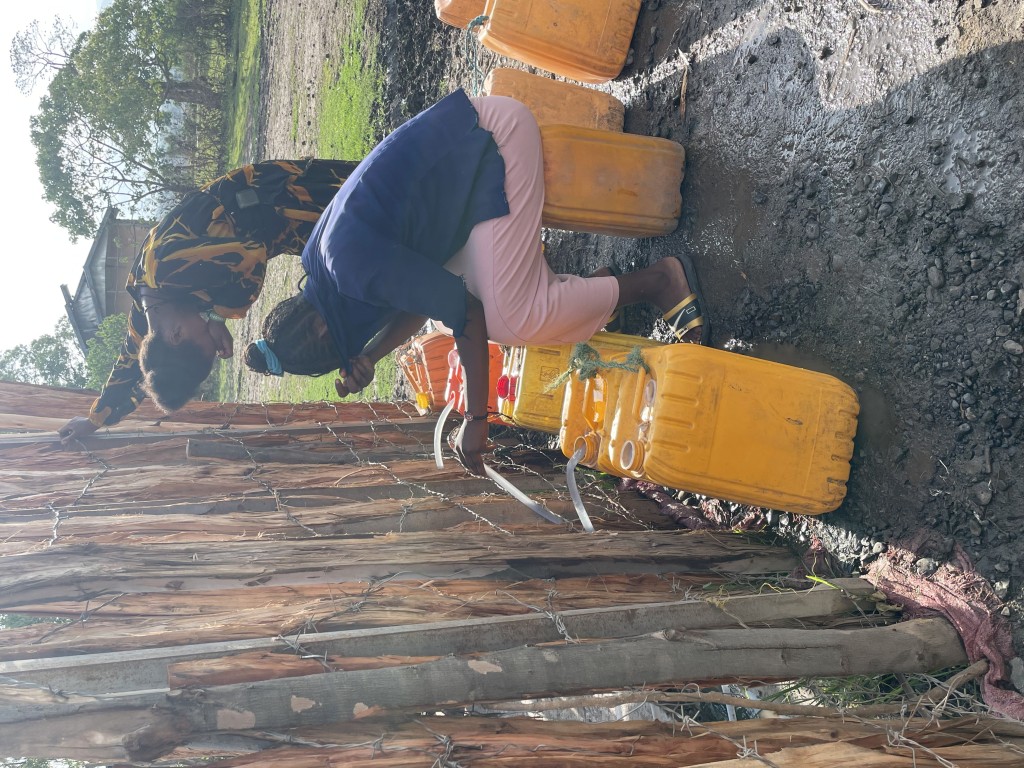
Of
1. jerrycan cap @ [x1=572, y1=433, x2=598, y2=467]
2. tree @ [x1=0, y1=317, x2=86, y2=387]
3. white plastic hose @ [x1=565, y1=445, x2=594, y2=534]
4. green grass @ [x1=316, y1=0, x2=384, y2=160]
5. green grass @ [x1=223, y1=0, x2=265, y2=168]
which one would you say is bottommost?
tree @ [x1=0, y1=317, x2=86, y2=387]

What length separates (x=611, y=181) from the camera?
10.8ft

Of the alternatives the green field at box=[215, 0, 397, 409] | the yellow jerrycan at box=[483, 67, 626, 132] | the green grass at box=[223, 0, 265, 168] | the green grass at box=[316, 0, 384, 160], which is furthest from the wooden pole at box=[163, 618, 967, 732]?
the green grass at box=[223, 0, 265, 168]

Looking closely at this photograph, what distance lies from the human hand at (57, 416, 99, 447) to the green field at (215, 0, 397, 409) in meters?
3.25

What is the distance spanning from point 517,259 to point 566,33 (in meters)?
1.61

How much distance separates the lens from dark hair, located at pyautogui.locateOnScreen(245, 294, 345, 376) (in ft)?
9.07

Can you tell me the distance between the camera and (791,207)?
2971 millimetres

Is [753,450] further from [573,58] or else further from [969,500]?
[573,58]

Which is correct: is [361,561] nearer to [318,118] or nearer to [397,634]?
[397,634]

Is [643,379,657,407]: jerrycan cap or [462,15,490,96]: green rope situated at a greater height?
[462,15,490,96]: green rope

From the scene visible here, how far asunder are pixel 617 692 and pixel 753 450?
3.11 feet

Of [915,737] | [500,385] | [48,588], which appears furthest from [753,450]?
[48,588]

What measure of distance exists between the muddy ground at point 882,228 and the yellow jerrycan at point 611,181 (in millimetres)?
142

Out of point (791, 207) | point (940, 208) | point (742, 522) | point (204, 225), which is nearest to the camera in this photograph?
point (940, 208)

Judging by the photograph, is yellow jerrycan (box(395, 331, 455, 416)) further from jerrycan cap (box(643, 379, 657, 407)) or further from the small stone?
the small stone
